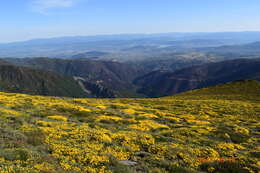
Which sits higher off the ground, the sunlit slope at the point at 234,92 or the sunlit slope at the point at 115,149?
the sunlit slope at the point at 115,149

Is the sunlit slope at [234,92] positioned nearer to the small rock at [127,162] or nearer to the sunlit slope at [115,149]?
the sunlit slope at [115,149]

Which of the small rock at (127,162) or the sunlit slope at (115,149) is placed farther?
the small rock at (127,162)

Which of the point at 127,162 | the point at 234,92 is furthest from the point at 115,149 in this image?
the point at 234,92

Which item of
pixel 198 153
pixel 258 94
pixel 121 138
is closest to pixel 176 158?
pixel 198 153

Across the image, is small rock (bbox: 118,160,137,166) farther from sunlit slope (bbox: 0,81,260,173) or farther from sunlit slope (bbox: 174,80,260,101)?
sunlit slope (bbox: 174,80,260,101)

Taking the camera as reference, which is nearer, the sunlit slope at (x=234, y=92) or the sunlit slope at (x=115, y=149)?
the sunlit slope at (x=115, y=149)

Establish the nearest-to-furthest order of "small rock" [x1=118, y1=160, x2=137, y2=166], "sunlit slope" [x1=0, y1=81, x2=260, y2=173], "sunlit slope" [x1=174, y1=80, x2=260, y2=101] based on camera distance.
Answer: "sunlit slope" [x1=0, y1=81, x2=260, y2=173] → "small rock" [x1=118, y1=160, x2=137, y2=166] → "sunlit slope" [x1=174, y1=80, x2=260, y2=101]

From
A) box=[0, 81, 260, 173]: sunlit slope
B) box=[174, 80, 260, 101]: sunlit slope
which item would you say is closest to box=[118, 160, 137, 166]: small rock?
box=[0, 81, 260, 173]: sunlit slope

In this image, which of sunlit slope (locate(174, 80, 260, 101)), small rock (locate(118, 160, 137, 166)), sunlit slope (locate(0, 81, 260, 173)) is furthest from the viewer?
sunlit slope (locate(174, 80, 260, 101))

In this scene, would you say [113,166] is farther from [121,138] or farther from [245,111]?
[245,111]

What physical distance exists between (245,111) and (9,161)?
40.7m

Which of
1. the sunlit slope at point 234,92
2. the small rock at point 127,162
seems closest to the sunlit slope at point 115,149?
the small rock at point 127,162

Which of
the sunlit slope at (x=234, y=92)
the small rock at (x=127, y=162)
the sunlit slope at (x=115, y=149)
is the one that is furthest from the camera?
the sunlit slope at (x=234, y=92)

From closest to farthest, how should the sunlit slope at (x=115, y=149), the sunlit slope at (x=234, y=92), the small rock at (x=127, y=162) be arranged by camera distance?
the sunlit slope at (x=115, y=149), the small rock at (x=127, y=162), the sunlit slope at (x=234, y=92)
